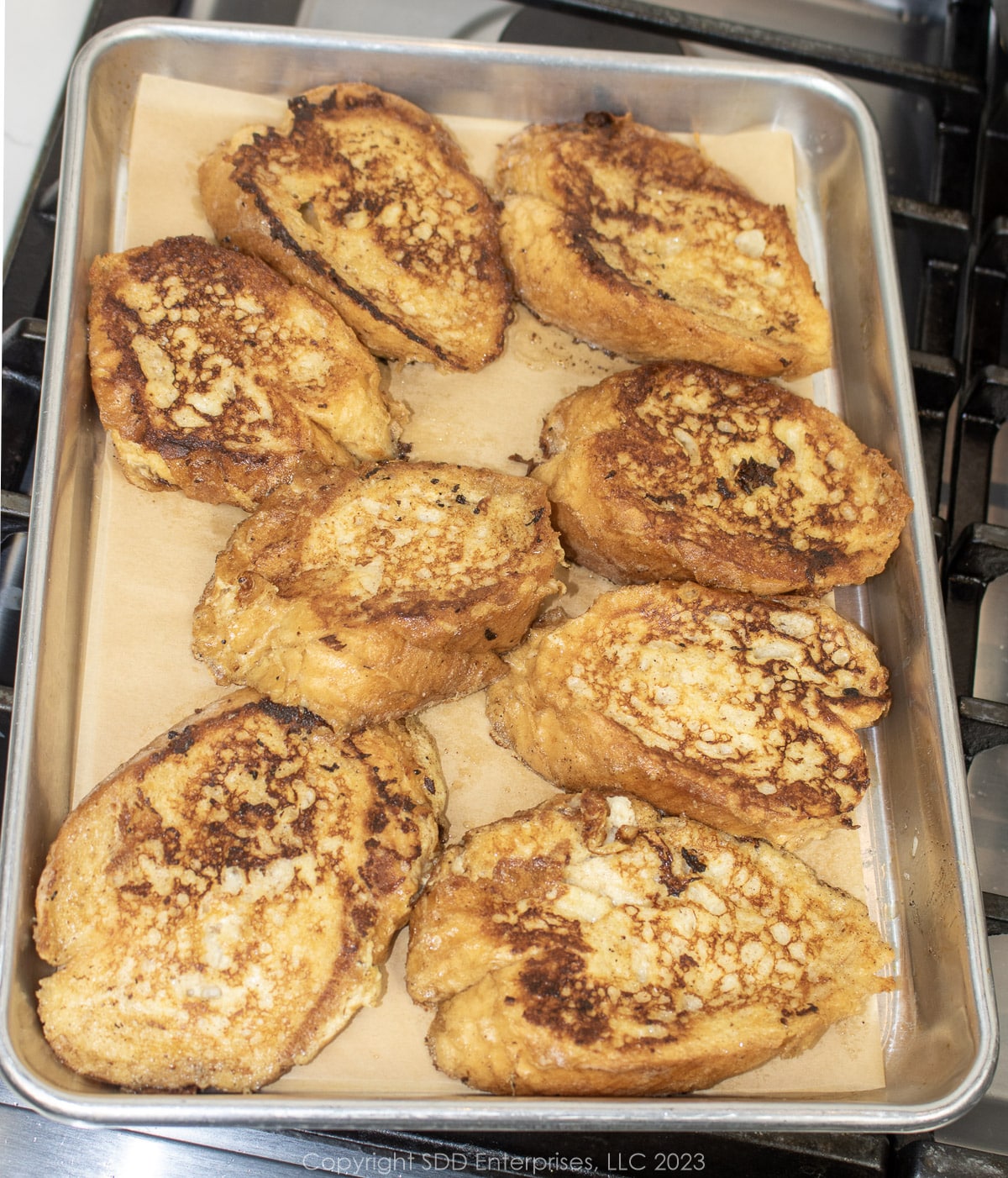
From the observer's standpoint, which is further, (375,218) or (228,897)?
(375,218)

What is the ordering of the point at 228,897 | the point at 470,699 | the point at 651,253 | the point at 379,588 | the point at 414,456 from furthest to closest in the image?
1. the point at 651,253
2. the point at 414,456
3. the point at 470,699
4. the point at 379,588
5. the point at 228,897

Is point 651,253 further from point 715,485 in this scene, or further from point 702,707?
point 702,707

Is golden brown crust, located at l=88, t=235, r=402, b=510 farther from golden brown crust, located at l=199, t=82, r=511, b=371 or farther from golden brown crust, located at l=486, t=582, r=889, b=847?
golden brown crust, located at l=486, t=582, r=889, b=847

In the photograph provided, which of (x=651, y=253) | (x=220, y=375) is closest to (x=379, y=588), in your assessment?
(x=220, y=375)

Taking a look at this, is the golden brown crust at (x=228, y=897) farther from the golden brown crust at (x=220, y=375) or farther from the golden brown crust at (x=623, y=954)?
the golden brown crust at (x=220, y=375)

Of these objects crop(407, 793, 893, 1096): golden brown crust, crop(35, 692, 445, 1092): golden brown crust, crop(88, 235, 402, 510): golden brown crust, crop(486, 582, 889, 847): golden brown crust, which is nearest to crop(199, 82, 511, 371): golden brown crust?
crop(88, 235, 402, 510): golden brown crust

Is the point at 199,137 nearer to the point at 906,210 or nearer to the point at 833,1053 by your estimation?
the point at 906,210

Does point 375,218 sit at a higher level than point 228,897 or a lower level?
higher
